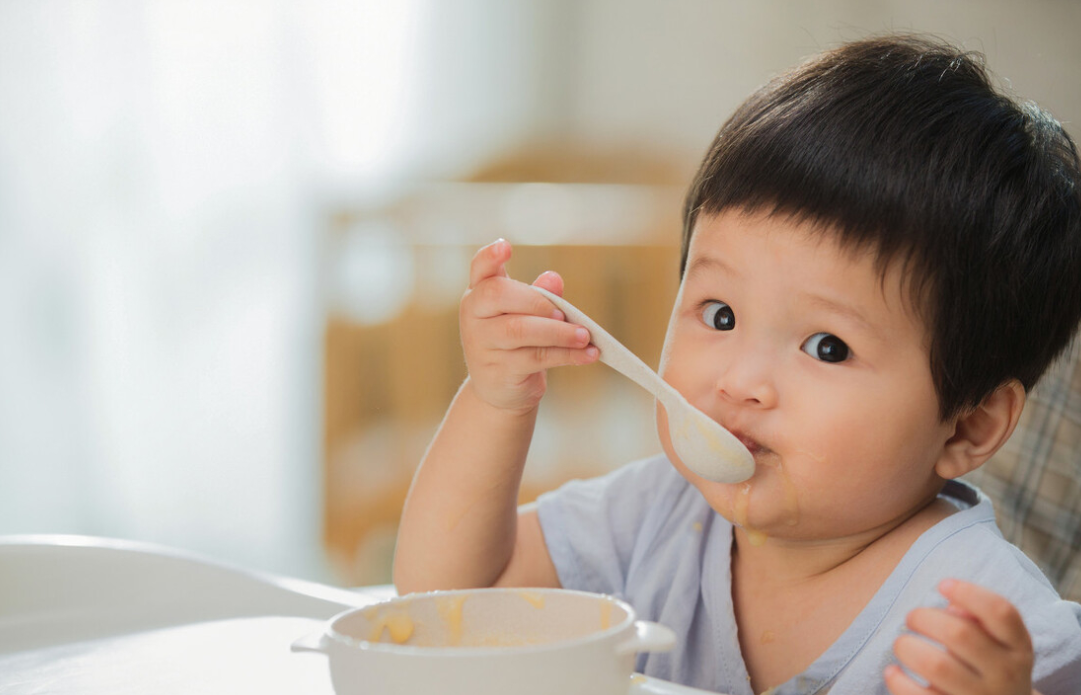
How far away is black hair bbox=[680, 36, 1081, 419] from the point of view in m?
0.74

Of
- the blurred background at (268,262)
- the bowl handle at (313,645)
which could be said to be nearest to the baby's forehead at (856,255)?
the bowl handle at (313,645)

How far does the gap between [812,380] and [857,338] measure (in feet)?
0.14

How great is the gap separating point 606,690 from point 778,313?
0.34 metres

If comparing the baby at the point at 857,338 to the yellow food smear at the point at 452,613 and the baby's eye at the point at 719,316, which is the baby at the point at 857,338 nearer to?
the baby's eye at the point at 719,316

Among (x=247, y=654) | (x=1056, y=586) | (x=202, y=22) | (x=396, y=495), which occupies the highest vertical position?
(x=202, y=22)

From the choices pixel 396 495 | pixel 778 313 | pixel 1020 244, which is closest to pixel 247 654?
pixel 778 313

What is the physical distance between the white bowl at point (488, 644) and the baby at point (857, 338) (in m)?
0.22

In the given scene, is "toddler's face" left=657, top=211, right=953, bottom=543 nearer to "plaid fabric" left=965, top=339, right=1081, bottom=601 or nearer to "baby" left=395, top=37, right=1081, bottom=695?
"baby" left=395, top=37, right=1081, bottom=695

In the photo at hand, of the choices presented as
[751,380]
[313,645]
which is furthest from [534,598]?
[751,380]

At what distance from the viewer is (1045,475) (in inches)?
43.3

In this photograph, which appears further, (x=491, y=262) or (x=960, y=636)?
(x=491, y=262)

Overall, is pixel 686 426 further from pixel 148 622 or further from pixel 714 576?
pixel 148 622

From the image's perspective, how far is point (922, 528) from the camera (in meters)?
0.82

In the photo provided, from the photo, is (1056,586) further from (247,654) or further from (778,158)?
(247,654)
